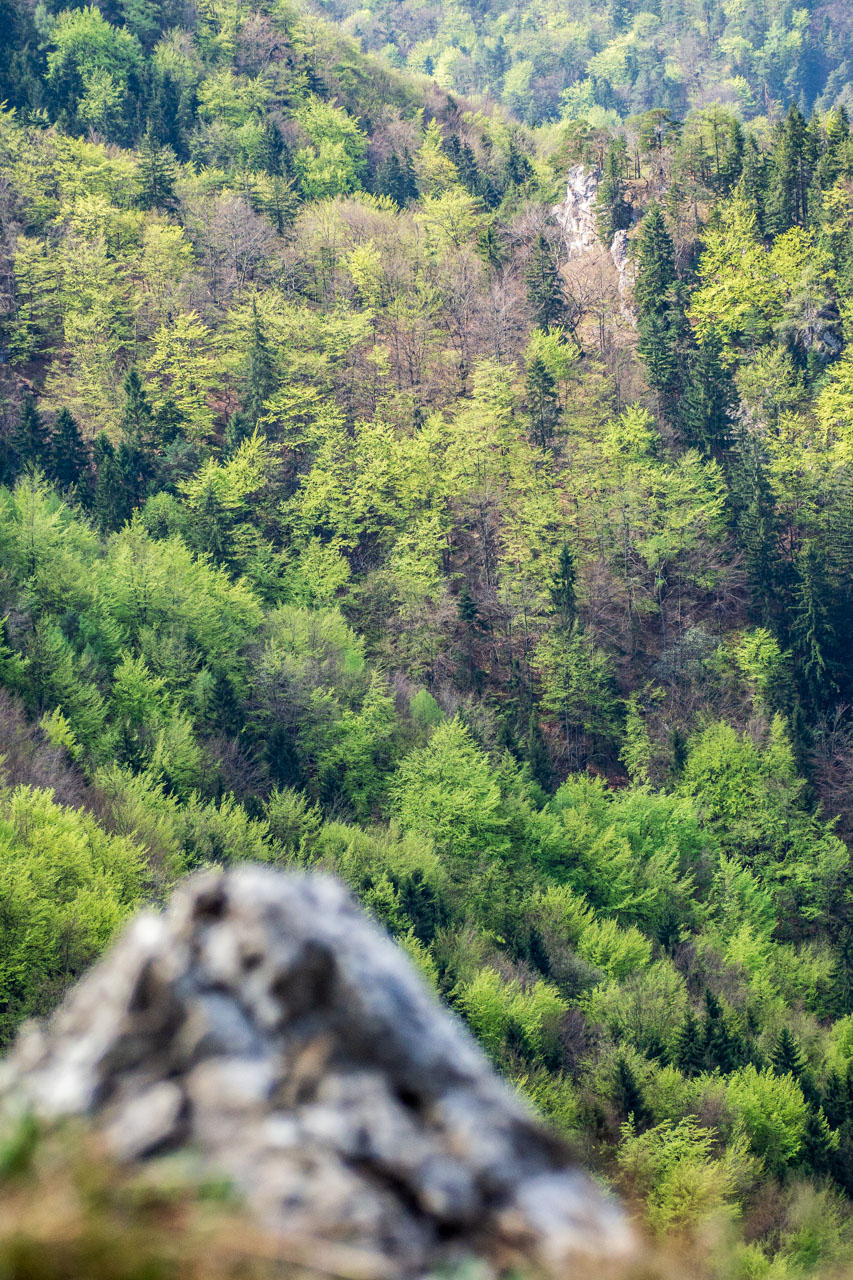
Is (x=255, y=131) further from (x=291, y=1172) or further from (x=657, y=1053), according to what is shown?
(x=291, y=1172)

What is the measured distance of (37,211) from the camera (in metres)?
70.7

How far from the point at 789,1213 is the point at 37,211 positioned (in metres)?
65.4

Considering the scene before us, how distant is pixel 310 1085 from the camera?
212cm

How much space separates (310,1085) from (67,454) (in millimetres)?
61749

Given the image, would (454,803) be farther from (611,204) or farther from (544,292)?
(611,204)

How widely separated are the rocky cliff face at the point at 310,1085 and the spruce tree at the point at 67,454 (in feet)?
197

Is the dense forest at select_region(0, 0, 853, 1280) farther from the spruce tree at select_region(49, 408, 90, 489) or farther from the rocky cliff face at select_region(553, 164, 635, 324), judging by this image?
the rocky cliff face at select_region(553, 164, 635, 324)

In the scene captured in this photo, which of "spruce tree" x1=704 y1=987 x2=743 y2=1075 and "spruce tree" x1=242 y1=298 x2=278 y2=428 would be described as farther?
"spruce tree" x1=242 y1=298 x2=278 y2=428

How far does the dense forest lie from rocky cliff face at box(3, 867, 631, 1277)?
2612cm

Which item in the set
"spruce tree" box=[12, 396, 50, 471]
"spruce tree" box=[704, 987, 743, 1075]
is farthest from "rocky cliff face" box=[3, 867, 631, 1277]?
"spruce tree" box=[12, 396, 50, 471]

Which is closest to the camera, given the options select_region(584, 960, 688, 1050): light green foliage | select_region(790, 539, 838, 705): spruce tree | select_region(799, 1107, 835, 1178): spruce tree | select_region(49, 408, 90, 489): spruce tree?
select_region(799, 1107, 835, 1178): spruce tree

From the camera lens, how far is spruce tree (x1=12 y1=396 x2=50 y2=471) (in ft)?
194

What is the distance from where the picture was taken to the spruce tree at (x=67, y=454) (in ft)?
196

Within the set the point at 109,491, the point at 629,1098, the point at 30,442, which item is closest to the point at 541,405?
the point at 109,491
